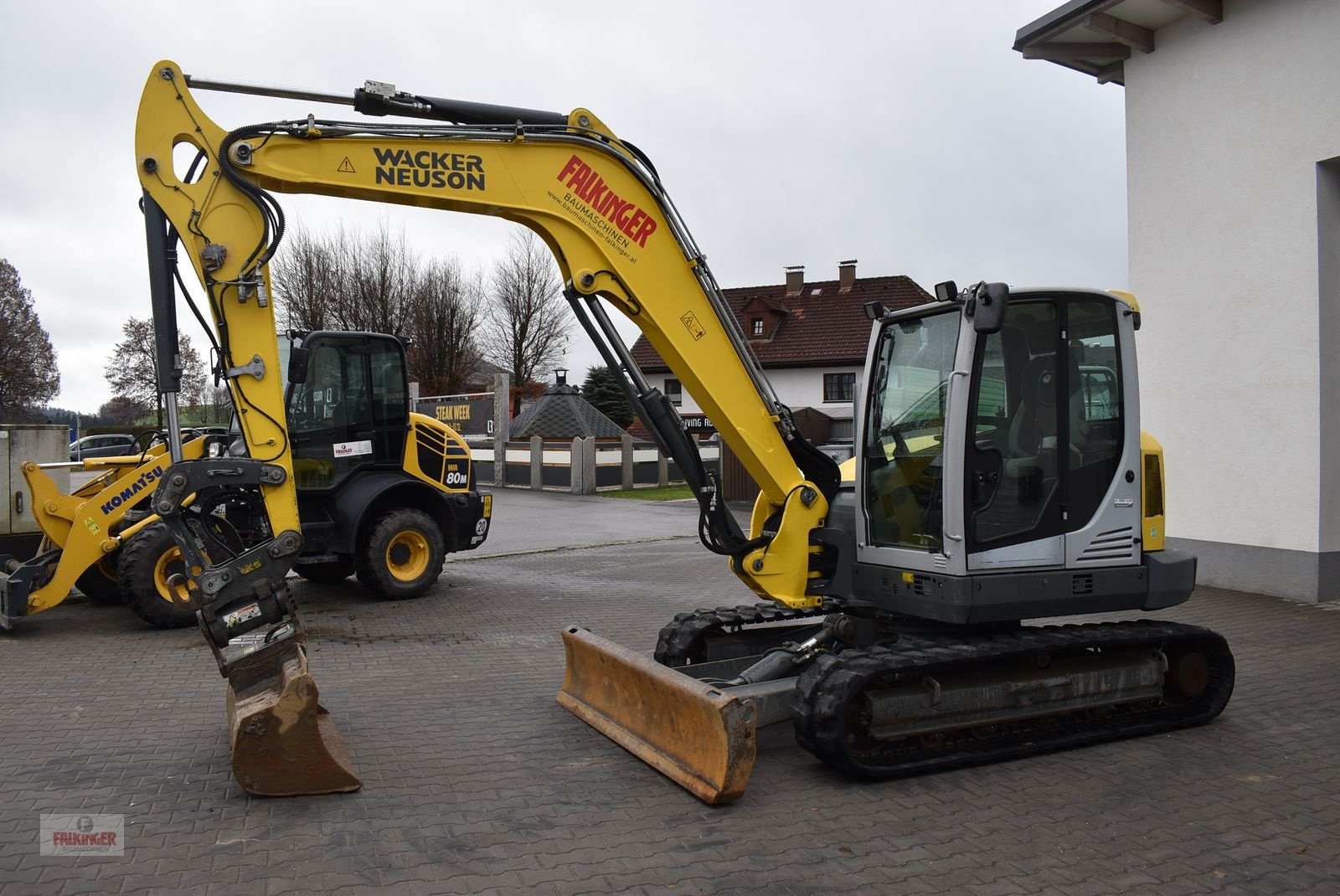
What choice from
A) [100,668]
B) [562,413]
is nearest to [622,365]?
[100,668]

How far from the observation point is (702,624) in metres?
6.71

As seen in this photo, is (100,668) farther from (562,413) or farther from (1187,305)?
(562,413)

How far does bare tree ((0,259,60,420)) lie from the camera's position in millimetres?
40344

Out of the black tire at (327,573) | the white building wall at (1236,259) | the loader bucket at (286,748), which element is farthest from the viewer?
the black tire at (327,573)

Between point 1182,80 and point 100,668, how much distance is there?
11651mm

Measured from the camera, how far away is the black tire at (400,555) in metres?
10.5

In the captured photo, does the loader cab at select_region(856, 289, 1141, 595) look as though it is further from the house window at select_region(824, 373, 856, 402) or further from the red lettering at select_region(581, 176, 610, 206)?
the house window at select_region(824, 373, 856, 402)

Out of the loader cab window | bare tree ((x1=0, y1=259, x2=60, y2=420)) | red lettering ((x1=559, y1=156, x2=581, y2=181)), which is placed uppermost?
bare tree ((x1=0, y1=259, x2=60, y2=420))

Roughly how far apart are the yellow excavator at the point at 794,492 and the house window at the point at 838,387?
3488 centimetres

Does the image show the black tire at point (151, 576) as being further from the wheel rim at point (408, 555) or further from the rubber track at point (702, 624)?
the rubber track at point (702, 624)

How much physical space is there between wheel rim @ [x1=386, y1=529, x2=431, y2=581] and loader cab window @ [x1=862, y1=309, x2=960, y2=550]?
616 cm

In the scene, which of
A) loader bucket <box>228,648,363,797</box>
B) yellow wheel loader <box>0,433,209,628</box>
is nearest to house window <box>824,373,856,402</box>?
yellow wheel loader <box>0,433,209,628</box>

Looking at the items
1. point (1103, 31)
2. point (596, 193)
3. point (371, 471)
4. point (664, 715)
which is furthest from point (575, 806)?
point (1103, 31)

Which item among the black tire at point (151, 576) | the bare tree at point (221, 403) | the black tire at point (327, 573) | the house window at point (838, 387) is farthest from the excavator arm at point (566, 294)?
the house window at point (838, 387)
